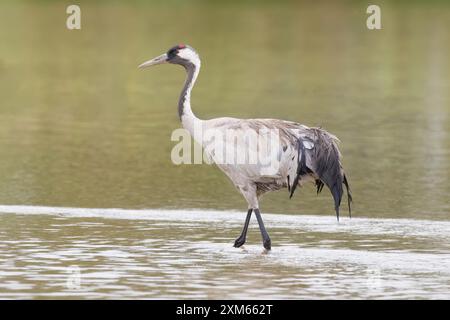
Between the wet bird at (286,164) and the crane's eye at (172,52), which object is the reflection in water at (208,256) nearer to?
the wet bird at (286,164)

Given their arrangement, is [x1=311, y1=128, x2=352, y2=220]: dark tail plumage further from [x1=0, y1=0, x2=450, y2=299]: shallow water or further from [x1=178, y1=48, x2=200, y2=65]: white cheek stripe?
[x1=178, y1=48, x2=200, y2=65]: white cheek stripe

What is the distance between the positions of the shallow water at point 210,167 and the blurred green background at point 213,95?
0.18ft

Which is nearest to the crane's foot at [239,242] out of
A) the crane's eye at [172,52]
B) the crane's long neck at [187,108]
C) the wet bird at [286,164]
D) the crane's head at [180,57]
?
the wet bird at [286,164]

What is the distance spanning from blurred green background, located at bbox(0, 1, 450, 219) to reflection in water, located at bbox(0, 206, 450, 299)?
848mm

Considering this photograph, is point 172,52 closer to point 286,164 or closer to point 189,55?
point 189,55

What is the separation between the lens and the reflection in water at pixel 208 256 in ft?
39.2

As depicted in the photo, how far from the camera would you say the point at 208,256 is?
13.5m

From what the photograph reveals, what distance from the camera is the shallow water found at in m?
12.7

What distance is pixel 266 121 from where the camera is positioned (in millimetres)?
14297

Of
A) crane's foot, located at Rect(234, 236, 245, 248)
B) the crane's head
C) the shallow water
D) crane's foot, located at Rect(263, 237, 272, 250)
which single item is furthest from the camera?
the crane's head

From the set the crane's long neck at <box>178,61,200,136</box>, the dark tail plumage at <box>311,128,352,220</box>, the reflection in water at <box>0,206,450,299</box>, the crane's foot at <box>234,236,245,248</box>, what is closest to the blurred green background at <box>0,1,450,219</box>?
the reflection in water at <box>0,206,450,299</box>

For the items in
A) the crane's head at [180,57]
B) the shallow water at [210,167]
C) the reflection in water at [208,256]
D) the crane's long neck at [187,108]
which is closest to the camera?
the reflection in water at [208,256]

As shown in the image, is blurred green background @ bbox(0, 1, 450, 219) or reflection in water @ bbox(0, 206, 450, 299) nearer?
reflection in water @ bbox(0, 206, 450, 299)

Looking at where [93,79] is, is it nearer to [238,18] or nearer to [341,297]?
[238,18]
